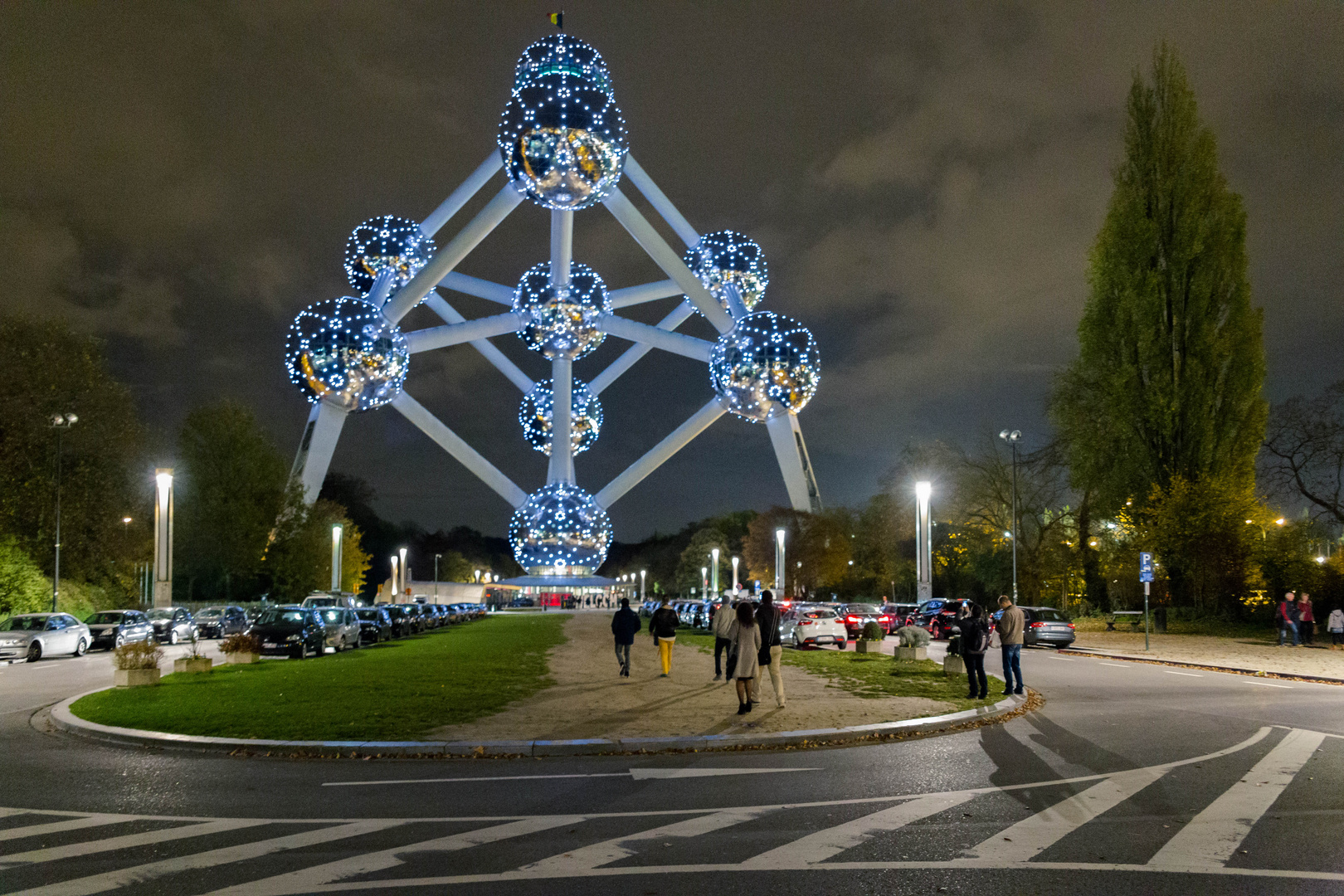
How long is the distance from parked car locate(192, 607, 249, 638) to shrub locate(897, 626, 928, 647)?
28635 mm

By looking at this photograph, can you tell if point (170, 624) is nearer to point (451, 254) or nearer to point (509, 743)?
point (451, 254)

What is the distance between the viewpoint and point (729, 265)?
180 feet

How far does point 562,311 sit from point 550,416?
847 cm

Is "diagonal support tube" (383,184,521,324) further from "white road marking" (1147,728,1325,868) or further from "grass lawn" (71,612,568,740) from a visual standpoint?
"white road marking" (1147,728,1325,868)

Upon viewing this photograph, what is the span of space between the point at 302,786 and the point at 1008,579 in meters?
51.4

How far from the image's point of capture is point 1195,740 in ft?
40.2

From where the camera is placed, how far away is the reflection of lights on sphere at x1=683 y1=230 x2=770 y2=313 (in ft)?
180

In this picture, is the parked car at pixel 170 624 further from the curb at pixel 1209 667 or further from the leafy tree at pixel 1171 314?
the leafy tree at pixel 1171 314

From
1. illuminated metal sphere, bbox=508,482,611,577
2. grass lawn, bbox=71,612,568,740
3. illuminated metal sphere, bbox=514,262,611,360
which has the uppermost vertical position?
illuminated metal sphere, bbox=514,262,611,360

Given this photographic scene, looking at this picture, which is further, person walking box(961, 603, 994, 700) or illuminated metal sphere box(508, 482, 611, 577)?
illuminated metal sphere box(508, 482, 611, 577)

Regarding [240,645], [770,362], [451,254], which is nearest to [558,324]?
[451,254]

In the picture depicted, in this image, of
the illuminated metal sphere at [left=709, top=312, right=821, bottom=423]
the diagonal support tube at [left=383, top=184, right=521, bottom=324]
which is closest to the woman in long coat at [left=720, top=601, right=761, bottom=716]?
the illuminated metal sphere at [left=709, top=312, right=821, bottom=423]

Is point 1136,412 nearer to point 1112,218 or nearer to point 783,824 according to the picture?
point 1112,218

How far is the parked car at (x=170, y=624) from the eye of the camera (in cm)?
3622
